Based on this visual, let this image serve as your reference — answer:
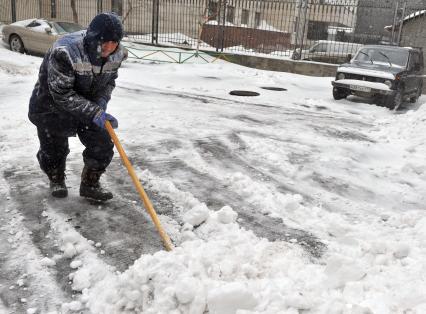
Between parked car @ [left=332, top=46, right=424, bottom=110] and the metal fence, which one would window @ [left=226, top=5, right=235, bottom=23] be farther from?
parked car @ [left=332, top=46, right=424, bottom=110]

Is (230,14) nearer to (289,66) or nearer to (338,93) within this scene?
(289,66)

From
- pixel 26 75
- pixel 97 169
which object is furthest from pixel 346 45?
pixel 97 169

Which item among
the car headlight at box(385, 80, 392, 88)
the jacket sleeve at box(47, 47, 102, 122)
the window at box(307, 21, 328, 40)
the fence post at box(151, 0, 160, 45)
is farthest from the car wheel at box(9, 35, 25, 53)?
the jacket sleeve at box(47, 47, 102, 122)

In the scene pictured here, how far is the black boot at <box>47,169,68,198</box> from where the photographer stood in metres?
3.98

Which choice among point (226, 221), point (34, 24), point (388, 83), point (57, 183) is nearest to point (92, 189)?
point (57, 183)

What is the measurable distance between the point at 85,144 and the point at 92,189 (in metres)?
0.45

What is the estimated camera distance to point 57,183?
405cm

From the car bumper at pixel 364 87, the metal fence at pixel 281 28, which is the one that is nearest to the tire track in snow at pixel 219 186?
the car bumper at pixel 364 87

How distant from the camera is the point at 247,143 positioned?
625cm

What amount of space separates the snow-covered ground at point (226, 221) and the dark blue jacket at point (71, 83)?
83 centimetres

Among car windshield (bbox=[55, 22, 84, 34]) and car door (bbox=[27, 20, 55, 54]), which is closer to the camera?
car door (bbox=[27, 20, 55, 54])

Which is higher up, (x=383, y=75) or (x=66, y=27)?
(x=66, y=27)

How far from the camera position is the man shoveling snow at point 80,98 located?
3273 millimetres

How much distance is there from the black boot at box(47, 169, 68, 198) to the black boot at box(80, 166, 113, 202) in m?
0.17
